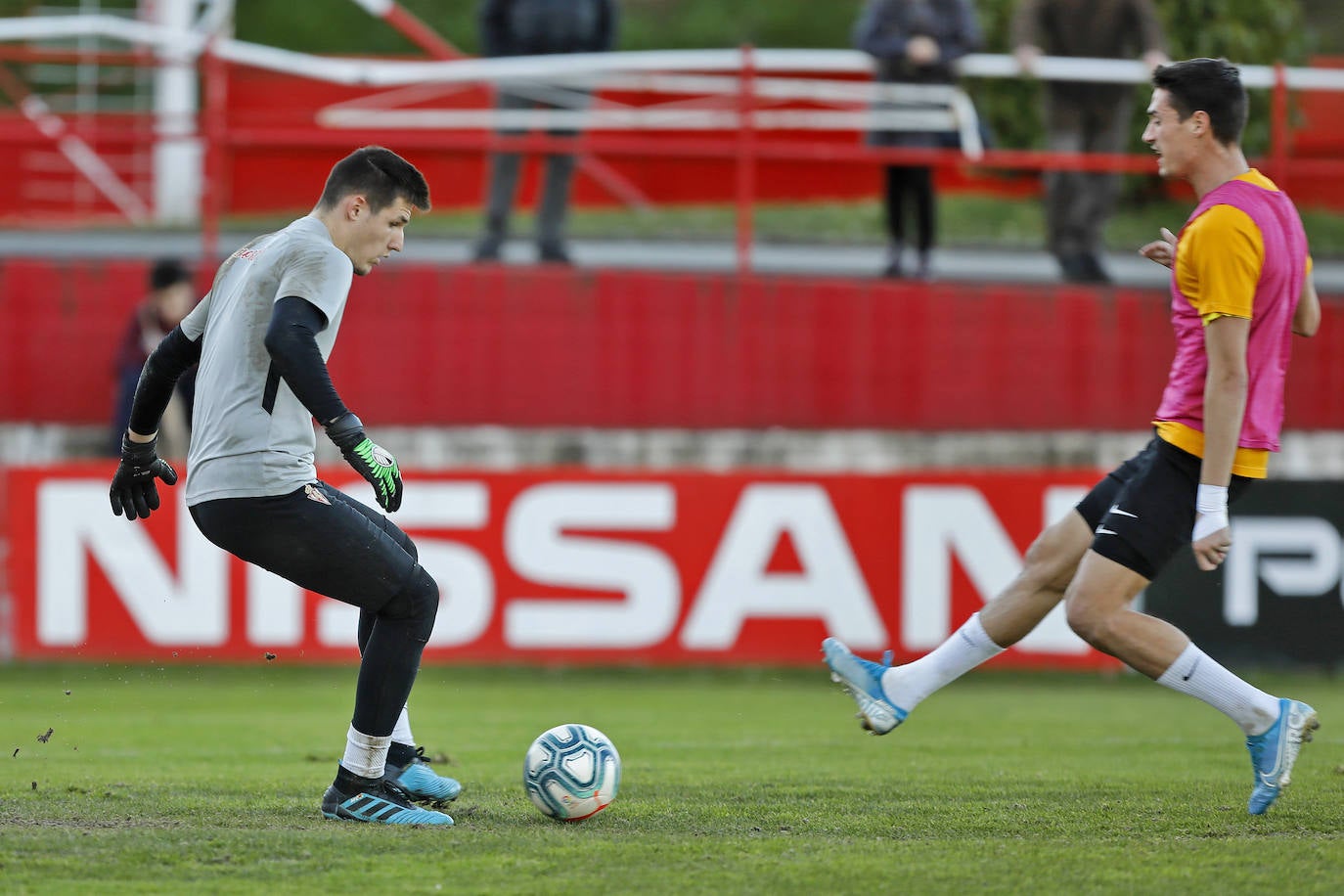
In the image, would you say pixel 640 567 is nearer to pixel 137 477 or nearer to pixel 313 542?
pixel 137 477

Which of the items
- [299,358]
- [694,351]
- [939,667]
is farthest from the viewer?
[694,351]

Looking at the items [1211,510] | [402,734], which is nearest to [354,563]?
[402,734]

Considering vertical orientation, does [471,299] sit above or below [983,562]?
above

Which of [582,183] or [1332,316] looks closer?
[1332,316]

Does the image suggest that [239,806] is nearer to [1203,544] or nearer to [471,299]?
[1203,544]

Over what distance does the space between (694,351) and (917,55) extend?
2501 mm

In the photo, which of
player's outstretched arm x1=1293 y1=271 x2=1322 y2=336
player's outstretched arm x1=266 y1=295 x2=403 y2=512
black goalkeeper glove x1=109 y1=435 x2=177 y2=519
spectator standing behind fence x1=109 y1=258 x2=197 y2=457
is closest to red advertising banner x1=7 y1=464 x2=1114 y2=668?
spectator standing behind fence x1=109 y1=258 x2=197 y2=457

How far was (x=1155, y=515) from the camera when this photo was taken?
5.50m

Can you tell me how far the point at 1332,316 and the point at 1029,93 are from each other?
5.01 m

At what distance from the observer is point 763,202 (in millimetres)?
17156

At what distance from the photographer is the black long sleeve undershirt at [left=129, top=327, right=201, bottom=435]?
5.59 m

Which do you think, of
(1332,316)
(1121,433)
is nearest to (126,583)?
(1121,433)

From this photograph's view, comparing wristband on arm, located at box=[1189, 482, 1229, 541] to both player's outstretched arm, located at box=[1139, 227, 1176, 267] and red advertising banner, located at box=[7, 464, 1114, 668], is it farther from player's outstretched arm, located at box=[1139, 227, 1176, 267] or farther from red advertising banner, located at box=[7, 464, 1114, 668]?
red advertising banner, located at box=[7, 464, 1114, 668]

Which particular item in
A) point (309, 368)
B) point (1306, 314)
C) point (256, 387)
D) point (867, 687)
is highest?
point (1306, 314)
